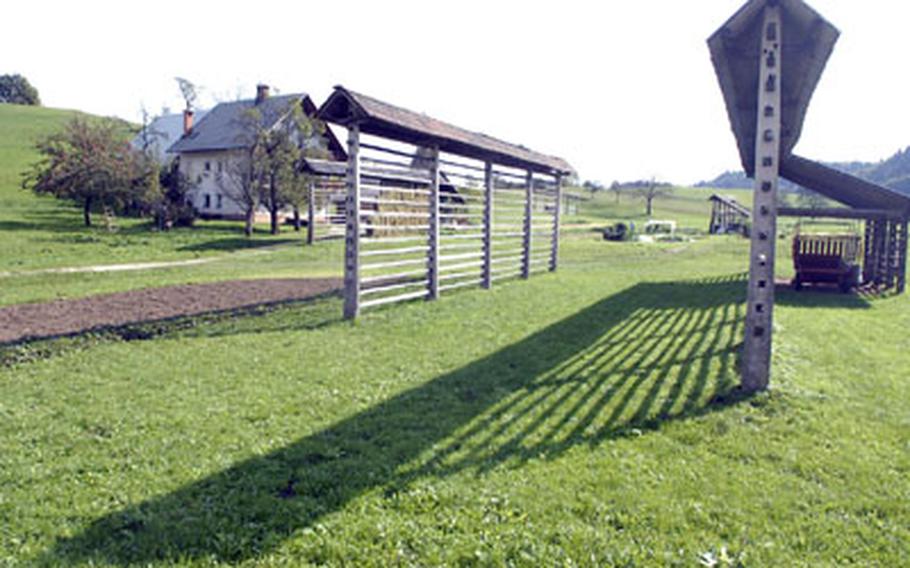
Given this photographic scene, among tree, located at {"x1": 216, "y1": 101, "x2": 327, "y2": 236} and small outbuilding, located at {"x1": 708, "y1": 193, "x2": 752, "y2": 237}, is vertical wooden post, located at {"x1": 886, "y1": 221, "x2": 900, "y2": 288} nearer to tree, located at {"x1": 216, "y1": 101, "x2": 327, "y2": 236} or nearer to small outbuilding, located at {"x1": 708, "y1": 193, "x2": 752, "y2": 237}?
tree, located at {"x1": 216, "y1": 101, "x2": 327, "y2": 236}

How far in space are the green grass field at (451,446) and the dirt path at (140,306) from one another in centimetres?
81

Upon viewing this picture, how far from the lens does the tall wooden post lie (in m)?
5.82

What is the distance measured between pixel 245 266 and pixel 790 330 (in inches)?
577

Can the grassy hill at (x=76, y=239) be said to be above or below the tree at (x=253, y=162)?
below

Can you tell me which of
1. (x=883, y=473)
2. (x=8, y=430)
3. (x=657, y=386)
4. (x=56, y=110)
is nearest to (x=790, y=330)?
(x=657, y=386)

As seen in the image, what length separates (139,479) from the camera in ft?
12.5

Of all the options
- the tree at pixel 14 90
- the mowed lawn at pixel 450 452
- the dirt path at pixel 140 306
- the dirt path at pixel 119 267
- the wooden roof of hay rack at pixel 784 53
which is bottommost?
the mowed lawn at pixel 450 452

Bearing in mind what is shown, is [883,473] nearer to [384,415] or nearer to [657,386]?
Answer: [657,386]

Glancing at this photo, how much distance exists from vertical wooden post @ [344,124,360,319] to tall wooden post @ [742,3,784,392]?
5.62 meters

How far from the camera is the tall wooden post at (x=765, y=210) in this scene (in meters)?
5.82

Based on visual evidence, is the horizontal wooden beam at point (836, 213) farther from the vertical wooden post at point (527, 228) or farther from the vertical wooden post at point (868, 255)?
the vertical wooden post at point (527, 228)

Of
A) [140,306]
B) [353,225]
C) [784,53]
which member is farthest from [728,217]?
[140,306]

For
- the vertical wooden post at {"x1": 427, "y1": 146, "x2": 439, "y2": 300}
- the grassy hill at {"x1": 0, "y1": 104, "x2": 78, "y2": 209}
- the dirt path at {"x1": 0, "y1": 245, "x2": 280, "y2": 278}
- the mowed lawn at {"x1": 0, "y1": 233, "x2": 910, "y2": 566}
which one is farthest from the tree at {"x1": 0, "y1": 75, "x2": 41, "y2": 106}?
the mowed lawn at {"x1": 0, "y1": 233, "x2": 910, "y2": 566}

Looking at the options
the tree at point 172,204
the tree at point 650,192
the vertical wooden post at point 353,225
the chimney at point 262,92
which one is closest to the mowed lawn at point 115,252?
the tree at point 172,204
